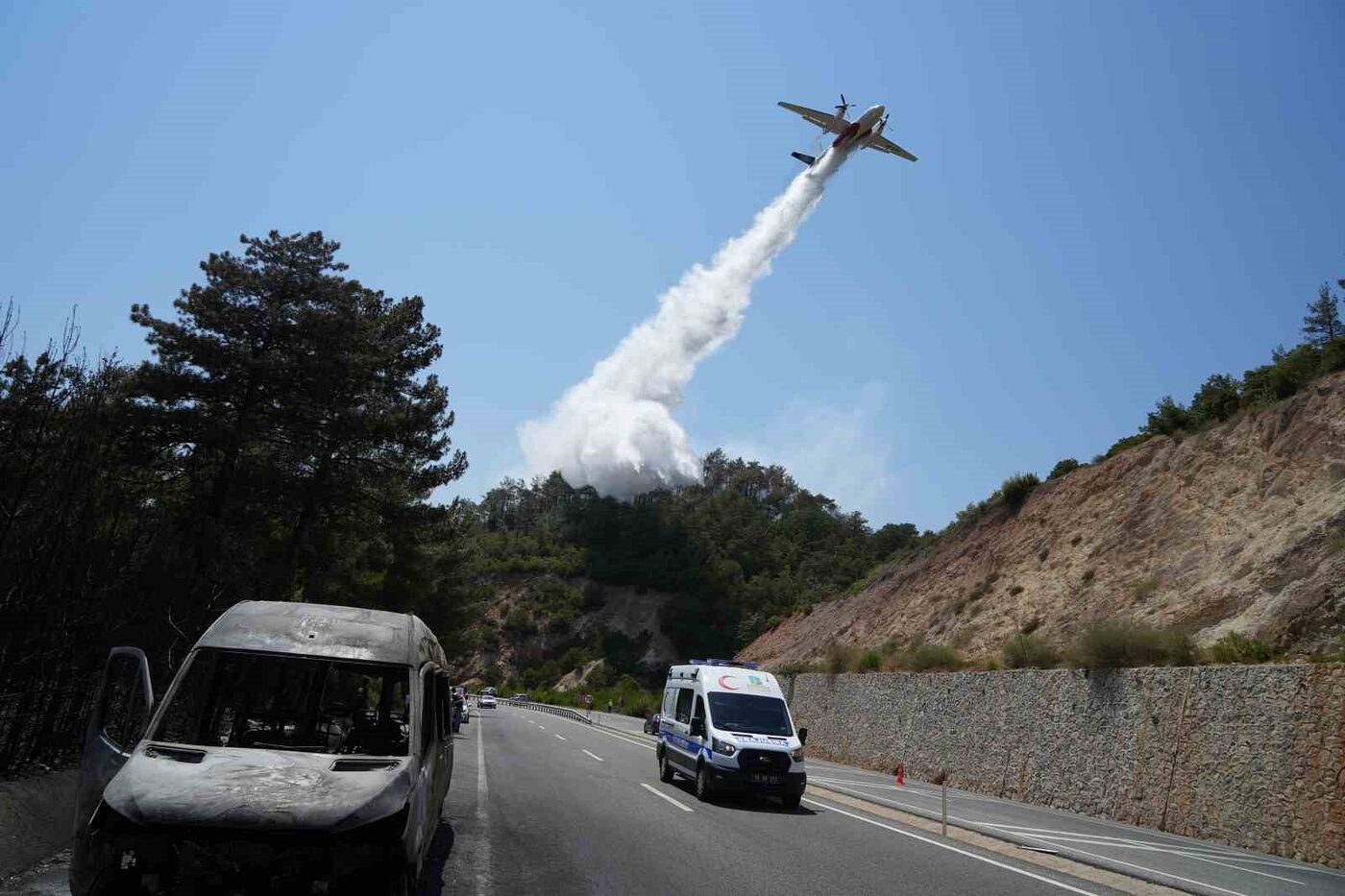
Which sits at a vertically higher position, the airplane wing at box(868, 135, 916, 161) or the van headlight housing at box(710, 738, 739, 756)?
the airplane wing at box(868, 135, 916, 161)

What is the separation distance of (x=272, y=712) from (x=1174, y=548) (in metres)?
33.7

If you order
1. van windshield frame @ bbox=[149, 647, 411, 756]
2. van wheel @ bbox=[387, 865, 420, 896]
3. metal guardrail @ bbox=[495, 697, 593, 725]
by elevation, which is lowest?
metal guardrail @ bbox=[495, 697, 593, 725]

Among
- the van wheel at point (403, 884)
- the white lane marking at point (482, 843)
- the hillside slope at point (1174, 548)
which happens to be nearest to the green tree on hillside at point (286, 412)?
the white lane marking at point (482, 843)

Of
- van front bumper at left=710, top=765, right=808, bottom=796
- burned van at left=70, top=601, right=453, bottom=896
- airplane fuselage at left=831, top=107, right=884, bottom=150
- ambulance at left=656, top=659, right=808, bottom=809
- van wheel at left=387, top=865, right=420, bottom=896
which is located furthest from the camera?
airplane fuselage at left=831, top=107, right=884, bottom=150

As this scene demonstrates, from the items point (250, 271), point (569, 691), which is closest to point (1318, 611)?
point (250, 271)

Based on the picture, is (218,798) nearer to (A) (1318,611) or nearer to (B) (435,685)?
(B) (435,685)

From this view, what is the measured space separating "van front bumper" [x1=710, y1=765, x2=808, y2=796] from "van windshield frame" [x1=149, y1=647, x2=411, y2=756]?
828 cm

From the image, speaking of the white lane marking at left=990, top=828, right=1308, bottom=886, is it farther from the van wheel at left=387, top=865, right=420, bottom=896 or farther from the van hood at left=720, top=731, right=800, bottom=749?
the van wheel at left=387, top=865, right=420, bottom=896

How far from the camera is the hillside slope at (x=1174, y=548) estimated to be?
84.7ft

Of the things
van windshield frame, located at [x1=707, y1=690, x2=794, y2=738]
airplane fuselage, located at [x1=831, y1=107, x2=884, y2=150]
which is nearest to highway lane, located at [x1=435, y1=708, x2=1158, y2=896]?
van windshield frame, located at [x1=707, y1=690, x2=794, y2=738]

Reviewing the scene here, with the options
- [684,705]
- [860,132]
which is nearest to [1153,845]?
[684,705]

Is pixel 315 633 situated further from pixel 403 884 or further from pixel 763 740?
pixel 763 740

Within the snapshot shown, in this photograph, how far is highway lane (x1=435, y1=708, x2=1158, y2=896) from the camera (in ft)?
28.4

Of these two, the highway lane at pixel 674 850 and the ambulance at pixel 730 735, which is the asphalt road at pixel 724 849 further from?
the ambulance at pixel 730 735
